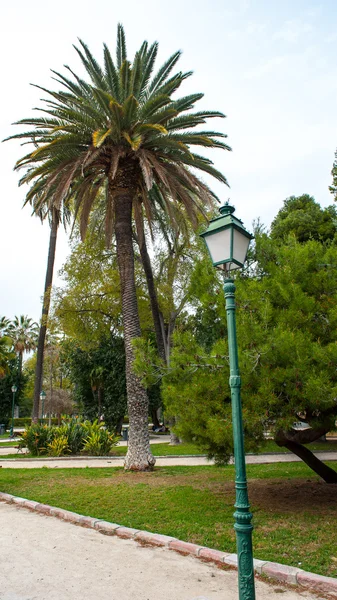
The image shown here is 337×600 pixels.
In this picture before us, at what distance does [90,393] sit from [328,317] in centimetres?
2386

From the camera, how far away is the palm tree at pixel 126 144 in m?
12.7

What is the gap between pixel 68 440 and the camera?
57.6 ft

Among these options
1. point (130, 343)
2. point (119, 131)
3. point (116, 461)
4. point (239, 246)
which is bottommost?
point (116, 461)

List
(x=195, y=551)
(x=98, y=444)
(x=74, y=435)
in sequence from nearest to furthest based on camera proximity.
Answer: (x=195, y=551) < (x=98, y=444) < (x=74, y=435)

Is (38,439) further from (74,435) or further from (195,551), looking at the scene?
(195,551)

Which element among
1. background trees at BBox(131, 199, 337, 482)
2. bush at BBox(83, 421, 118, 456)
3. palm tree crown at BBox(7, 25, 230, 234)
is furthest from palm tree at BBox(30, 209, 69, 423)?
background trees at BBox(131, 199, 337, 482)

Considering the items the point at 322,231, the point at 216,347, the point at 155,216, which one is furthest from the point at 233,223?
the point at 322,231

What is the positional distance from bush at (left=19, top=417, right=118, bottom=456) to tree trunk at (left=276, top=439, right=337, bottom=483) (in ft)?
32.1

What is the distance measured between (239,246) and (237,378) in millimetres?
1314

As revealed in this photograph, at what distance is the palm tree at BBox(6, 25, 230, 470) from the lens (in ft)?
41.8

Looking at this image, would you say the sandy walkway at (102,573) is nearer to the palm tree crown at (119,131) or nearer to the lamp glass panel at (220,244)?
the lamp glass panel at (220,244)

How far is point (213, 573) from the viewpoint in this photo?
200 inches

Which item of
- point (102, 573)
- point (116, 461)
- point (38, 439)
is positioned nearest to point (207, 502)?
point (102, 573)

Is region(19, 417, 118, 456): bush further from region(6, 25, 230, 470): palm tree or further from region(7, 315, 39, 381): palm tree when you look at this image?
region(7, 315, 39, 381): palm tree
